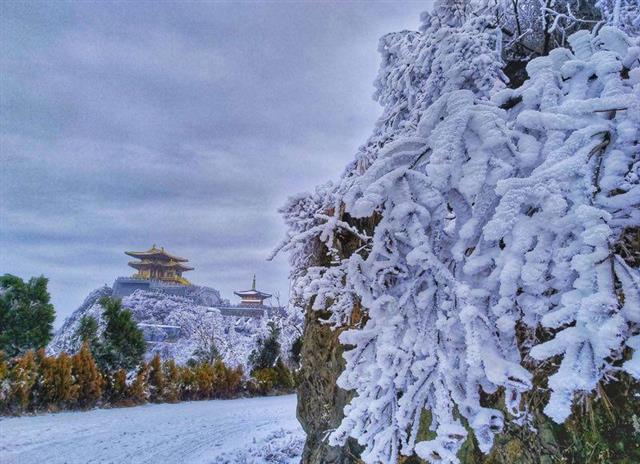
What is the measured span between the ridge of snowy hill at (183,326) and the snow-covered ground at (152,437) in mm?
5757

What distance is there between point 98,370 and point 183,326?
63.0ft

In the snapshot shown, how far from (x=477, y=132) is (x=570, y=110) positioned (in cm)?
31

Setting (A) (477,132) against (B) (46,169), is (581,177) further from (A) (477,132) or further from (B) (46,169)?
(B) (46,169)

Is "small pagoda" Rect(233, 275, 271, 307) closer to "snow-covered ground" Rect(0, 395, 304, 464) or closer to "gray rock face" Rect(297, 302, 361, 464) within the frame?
"snow-covered ground" Rect(0, 395, 304, 464)

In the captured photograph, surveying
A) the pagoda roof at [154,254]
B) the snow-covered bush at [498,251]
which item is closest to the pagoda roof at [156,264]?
the pagoda roof at [154,254]

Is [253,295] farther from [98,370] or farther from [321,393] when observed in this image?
[321,393]

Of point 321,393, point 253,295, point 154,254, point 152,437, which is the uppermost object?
point 154,254

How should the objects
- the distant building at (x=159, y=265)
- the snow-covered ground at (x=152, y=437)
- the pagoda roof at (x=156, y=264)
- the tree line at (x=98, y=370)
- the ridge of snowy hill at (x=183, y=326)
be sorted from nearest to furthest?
the snow-covered ground at (x=152, y=437) → the tree line at (x=98, y=370) → the ridge of snowy hill at (x=183, y=326) → the distant building at (x=159, y=265) → the pagoda roof at (x=156, y=264)

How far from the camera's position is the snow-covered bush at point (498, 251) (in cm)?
112

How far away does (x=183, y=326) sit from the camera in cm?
2905

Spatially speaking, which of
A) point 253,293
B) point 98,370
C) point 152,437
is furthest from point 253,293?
point 152,437

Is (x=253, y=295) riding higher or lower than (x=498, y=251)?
higher

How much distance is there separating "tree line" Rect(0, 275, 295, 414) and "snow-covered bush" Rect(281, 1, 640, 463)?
9.70m

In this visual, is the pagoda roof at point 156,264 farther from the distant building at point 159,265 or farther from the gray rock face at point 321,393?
the gray rock face at point 321,393
